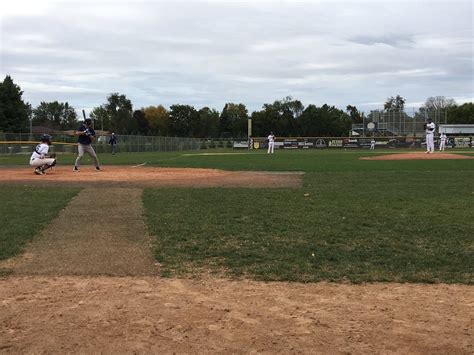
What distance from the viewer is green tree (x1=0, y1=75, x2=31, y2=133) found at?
7050 cm

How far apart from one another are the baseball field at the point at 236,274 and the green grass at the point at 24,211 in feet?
0.15

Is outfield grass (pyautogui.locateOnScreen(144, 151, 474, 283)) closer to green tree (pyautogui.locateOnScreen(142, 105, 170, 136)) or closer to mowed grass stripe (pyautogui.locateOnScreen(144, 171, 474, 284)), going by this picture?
mowed grass stripe (pyautogui.locateOnScreen(144, 171, 474, 284))

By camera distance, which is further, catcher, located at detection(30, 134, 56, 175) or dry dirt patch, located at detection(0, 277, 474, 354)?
catcher, located at detection(30, 134, 56, 175)

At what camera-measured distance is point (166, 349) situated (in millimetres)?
3477

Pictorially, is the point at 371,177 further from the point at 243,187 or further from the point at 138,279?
the point at 138,279

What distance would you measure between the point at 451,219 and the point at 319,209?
2.23 metres

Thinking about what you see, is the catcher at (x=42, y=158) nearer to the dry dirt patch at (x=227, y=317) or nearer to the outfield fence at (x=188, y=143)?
the dry dirt patch at (x=227, y=317)

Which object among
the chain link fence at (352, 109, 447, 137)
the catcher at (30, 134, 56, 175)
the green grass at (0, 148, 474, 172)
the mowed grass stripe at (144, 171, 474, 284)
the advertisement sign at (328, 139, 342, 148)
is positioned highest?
the chain link fence at (352, 109, 447, 137)

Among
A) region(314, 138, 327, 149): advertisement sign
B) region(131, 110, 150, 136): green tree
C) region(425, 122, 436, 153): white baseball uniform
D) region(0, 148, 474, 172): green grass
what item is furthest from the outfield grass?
region(131, 110, 150, 136): green tree

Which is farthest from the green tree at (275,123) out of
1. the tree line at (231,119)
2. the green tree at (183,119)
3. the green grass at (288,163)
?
the green grass at (288,163)

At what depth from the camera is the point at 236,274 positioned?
534 centimetres

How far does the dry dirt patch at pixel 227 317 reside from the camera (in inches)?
140

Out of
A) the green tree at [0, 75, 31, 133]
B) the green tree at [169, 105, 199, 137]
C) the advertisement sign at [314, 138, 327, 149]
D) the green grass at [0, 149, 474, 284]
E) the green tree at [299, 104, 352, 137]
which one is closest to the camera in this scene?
the green grass at [0, 149, 474, 284]

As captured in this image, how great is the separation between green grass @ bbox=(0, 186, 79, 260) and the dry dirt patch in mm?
1608
